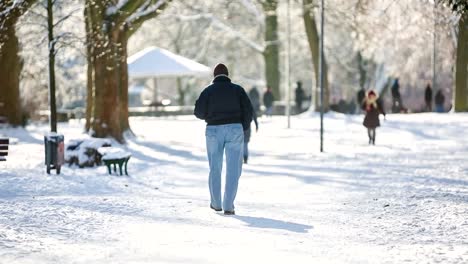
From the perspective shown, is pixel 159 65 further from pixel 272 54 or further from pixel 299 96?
pixel 272 54

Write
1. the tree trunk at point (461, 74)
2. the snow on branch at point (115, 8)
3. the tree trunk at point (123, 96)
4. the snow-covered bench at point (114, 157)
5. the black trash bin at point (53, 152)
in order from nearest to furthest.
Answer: the black trash bin at point (53, 152) → the snow-covered bench at point (114, 157) → the snow on branch at point (115, 8) → the tree trunk at point (123, 96) → the tree trunk at point (461, 74)

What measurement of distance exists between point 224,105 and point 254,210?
61.4 inches

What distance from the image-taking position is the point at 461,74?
1225 inches

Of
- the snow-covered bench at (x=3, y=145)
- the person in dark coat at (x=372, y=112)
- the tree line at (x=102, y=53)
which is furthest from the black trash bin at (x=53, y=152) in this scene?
the person in dark coat at (x=372, y=112)

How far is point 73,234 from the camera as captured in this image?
7984 millimetres

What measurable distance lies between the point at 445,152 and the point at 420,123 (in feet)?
29.5

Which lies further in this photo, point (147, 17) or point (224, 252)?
point (147, 17)

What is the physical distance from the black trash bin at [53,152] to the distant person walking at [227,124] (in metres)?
5.56

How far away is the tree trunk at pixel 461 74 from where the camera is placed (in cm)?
3080

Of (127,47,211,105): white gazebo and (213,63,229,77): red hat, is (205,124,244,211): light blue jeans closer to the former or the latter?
(213,63,229,77): red hat

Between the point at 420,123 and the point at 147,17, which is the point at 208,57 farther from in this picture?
the point at 147,17

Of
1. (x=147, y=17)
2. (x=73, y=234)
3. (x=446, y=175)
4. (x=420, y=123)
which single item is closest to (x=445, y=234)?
(x=73, y=234)

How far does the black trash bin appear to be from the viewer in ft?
46.5

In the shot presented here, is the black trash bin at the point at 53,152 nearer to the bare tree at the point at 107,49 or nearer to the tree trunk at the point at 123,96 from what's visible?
the bare tree at the point at 107,49
